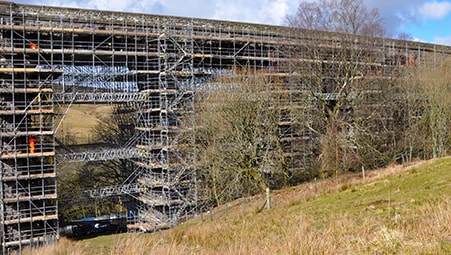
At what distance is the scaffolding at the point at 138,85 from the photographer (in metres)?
19.2

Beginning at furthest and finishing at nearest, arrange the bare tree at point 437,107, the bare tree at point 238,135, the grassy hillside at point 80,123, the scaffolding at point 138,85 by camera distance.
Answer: the grassy hillside at point 80,123 < the bare tree at point 437,107 < the bare tree at point 238,135 < the scaffolding at point 138,85

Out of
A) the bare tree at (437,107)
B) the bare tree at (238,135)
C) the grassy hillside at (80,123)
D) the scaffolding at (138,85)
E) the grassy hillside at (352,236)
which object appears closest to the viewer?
the grassy hillside at (352,236)

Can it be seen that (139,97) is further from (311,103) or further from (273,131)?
(311,103)

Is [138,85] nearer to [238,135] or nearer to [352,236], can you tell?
[238,135]

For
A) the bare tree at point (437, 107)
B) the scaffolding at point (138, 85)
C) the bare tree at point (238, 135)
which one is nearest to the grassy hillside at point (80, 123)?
the scaffolding at point (138, 85)

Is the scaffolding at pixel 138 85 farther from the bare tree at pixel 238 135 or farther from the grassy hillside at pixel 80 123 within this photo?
the grassy hillside at pixel 80 123

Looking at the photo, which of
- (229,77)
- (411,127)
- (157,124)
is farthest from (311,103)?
(157,124)

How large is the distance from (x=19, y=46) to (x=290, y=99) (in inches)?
582

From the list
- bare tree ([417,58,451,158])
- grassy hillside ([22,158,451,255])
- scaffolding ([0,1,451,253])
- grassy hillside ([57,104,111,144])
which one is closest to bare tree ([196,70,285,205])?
scaffolding ([0,1,451,253])

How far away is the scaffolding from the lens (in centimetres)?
1922

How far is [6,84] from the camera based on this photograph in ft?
62.9

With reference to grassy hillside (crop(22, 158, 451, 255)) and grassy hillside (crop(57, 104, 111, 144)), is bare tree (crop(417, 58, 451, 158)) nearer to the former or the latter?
grassy hillside (crop(22, 158, 451, 255))

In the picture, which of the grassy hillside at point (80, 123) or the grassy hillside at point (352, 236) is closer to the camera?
the grassy hillside at point (352, 236)

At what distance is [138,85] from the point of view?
80.2ft
